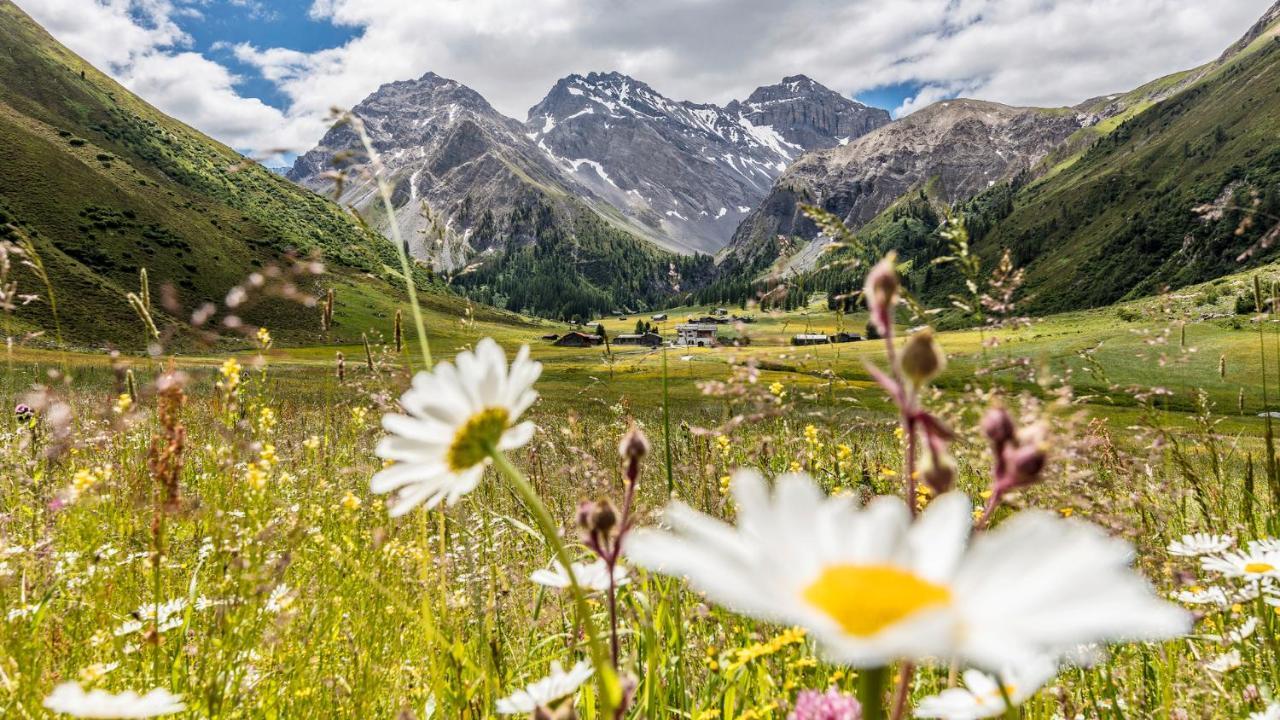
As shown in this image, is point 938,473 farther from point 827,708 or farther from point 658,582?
point 658,582

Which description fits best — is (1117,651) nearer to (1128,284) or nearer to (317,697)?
(317,697)

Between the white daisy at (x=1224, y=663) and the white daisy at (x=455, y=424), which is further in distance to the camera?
the white daisy at (x=1224, y=663)

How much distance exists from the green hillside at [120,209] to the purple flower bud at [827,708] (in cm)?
5732

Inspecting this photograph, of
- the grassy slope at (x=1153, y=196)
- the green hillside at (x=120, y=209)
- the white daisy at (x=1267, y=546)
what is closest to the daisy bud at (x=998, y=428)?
the white daisy at (x=1267, y=546)

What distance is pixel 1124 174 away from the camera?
144 m

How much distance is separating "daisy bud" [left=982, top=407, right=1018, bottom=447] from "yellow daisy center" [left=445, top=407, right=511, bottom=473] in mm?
640

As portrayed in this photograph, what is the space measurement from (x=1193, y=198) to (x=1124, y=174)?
1068 inches

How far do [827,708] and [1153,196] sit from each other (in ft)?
559

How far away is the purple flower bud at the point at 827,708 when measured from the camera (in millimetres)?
903

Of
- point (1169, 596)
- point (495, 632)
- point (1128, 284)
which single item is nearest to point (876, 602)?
point (495, 632)

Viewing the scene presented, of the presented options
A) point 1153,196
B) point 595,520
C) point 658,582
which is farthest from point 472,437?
point 1153,196

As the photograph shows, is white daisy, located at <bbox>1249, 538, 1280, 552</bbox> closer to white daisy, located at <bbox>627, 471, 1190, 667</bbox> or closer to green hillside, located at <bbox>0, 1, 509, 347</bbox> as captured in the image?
white daisy, located at <bbox>627, 471, 1190, 667</bbox>

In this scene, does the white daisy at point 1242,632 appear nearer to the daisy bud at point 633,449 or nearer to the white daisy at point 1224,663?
the white daisy at point 1224,663

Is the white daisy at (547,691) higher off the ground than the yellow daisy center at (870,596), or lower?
lower
